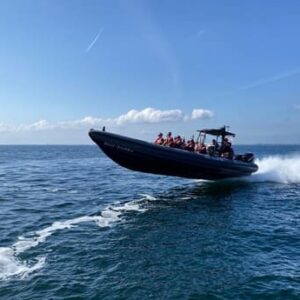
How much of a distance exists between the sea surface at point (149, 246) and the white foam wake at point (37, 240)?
0.04 metres

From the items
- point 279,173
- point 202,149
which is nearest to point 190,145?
point 202,149

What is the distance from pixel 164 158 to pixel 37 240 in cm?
1118

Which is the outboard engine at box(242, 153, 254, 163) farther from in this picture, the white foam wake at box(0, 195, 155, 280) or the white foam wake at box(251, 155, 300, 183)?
the white foam wake at box(0, 195, 155, 280)

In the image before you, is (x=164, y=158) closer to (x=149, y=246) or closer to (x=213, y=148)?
(x=213, y=148)

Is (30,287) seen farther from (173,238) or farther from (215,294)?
(173,238)

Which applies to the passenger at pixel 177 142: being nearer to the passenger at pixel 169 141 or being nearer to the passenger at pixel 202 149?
the passenger at pixel 169 141

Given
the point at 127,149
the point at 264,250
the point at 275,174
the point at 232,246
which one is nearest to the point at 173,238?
the point at 232,246

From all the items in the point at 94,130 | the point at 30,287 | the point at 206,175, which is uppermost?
the point at 94,130

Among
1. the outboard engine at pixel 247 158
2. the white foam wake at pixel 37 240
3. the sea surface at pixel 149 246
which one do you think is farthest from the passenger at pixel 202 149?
the white foam wake at pixel 37 240

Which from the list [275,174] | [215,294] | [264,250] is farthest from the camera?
[275,174]

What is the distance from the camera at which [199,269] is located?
1197cm

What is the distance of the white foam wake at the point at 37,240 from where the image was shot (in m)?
11.5

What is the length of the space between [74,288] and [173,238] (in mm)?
5804

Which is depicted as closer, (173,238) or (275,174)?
(173,238)
